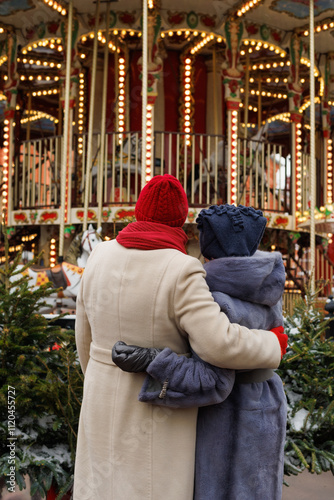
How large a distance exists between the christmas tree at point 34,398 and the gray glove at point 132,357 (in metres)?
1.27

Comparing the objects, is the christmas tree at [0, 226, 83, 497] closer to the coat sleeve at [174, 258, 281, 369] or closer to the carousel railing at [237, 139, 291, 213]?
the coat sleeve at [174, 258, 281, 369]

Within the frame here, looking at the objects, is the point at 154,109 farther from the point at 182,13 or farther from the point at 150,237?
the point at 150,237

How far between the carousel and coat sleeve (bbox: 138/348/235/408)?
7645mm

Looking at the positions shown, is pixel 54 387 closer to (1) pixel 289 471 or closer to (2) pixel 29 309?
(2) pixel 29 309

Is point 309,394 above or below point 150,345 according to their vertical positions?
below

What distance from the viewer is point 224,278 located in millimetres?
2441

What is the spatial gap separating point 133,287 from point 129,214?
8.49 meters

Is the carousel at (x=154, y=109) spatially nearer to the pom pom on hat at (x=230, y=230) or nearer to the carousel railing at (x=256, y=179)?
the carousel railing at (x=256, y=179)

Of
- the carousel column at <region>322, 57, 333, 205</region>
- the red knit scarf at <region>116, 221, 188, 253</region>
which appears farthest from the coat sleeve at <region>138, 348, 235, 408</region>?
the carousel column at <region>322, 57, 333, 205</region>

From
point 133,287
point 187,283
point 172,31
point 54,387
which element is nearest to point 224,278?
point 187,283

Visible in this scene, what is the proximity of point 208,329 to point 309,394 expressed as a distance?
2.01 metres

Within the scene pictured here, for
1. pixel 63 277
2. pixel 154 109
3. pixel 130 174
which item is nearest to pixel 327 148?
pixel 154 109

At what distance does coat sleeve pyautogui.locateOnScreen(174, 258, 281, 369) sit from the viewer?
2.28 meters

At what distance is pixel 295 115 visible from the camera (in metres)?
12.8
